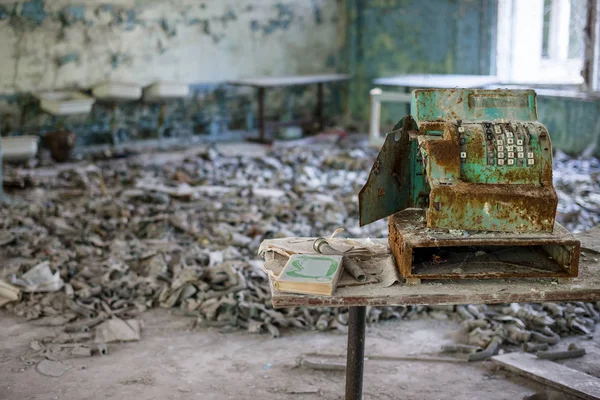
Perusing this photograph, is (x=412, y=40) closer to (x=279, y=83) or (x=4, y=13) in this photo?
(x=279, y=83)

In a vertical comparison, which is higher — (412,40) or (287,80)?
(412,40)

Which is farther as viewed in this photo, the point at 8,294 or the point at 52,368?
the point at 8,294

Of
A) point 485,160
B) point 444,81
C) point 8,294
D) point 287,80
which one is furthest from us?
point 287,80

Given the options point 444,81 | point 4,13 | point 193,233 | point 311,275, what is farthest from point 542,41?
point 311,275

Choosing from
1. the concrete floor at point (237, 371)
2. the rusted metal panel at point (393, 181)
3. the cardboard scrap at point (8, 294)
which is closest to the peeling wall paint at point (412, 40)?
the concrete floor at point (237, 371)

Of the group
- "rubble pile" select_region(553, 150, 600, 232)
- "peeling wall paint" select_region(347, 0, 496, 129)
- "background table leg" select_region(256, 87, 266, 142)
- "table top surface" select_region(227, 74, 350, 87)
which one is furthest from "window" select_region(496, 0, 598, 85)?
→ "background table leg" select_region(256, 87, 266, 142)

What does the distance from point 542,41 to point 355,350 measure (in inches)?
327

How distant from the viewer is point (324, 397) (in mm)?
3619

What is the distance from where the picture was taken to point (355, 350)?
9.61 feet

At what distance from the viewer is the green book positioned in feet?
8.21

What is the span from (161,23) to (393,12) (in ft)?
12.2

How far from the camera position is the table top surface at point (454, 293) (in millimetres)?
2506

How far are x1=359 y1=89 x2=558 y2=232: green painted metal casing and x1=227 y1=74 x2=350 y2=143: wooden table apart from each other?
8.18m

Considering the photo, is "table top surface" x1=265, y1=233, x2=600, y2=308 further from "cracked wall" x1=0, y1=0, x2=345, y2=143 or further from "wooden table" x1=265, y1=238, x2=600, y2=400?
"cracked wall" x1=0, y1=0, x2=345, y2=143
